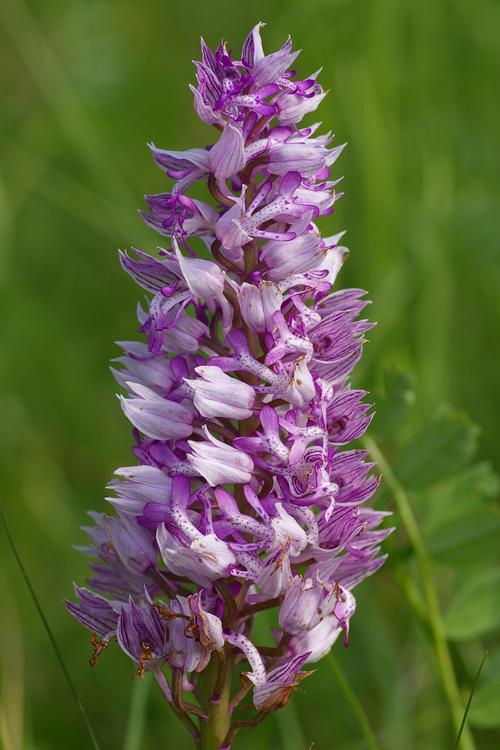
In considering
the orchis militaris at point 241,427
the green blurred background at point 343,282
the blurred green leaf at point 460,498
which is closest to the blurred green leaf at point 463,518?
the blurred green leaf at point 460,498

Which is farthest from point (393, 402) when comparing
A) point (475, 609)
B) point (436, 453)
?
point (475, 609)

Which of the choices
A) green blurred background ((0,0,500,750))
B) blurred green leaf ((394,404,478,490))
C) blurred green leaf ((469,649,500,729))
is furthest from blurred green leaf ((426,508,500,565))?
green blurred background ((0,0,500,750))

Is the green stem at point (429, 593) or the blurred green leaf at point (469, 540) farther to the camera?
the blurred green leaf at point (469, 540)

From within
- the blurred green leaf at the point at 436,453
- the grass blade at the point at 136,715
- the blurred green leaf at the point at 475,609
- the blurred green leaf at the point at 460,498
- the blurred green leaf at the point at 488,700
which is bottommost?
the blurred green leaf at the point at 488,700

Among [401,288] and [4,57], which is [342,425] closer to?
[401,288]

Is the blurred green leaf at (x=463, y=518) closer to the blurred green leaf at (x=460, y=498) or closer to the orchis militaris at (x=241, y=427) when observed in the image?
the blurred green leaf at (x=460, y=498)

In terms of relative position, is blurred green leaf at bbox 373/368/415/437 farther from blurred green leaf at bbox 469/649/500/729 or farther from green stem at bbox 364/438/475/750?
blurred green leaf at bbox 469/649/500/729

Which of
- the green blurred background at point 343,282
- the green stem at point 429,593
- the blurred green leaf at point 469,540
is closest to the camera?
the green stem at point 429,593
